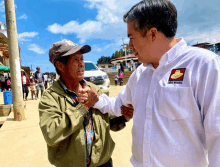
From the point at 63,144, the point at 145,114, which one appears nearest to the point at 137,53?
the point at 145,114

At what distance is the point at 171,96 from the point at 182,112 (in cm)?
Result: 11

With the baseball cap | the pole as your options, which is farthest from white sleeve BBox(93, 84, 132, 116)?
the pole

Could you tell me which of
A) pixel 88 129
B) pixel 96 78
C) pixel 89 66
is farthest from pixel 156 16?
pixel 89 66

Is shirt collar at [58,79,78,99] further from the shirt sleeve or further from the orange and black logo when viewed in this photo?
the orange and black logo

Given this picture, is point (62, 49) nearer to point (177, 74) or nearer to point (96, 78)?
point (177, 74)

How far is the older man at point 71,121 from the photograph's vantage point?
1245mm

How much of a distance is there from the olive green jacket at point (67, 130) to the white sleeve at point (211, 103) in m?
0.89

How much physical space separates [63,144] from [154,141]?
0.82 meters

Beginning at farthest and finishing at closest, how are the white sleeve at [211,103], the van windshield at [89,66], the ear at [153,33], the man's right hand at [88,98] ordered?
the van windshield at [89,66], the man's right hand at [88,98], the ear at [153,33], the white sleeve at [211,103]

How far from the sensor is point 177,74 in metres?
0.95

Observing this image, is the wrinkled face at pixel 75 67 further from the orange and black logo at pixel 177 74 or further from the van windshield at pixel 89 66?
the van windshield at pixel 89 66

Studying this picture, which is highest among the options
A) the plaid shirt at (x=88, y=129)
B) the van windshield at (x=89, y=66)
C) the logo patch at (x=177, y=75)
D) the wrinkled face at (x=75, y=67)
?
the van windshield at (x=89, y=66)

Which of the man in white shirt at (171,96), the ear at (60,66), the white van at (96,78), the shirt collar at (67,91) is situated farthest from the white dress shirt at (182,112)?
the white van at (96,78)

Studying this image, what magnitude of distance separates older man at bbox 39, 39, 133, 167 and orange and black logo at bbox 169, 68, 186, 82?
0.66 meters
